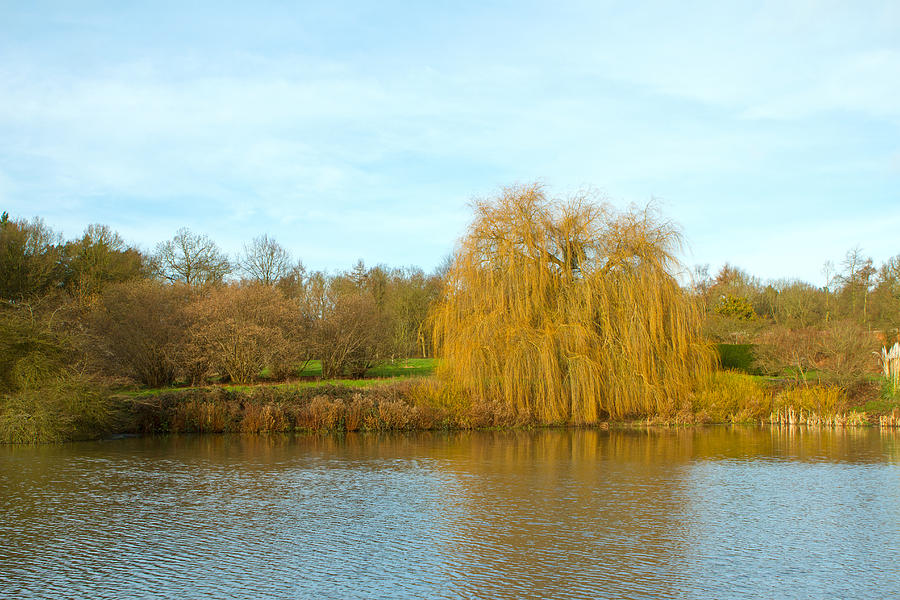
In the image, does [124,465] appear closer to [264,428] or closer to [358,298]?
[264,428]

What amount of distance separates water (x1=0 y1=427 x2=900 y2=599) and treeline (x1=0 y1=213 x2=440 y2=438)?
128 inches

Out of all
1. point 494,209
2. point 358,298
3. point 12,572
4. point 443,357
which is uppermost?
point 494,209

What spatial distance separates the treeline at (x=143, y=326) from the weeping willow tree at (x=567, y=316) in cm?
328

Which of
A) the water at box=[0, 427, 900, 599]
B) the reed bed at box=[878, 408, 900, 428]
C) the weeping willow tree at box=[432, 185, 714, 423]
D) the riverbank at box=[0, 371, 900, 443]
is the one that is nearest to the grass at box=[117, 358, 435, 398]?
the riverbank at box=[0, 371, 900, 443]

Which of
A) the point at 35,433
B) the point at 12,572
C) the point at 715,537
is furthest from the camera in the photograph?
the point at 35,433

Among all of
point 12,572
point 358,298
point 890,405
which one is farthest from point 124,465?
point 890,405

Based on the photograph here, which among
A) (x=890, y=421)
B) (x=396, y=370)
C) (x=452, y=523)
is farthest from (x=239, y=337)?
(x=890, y=421)

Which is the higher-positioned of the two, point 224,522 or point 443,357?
point 443,357

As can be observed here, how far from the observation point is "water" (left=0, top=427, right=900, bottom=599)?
27.9ft

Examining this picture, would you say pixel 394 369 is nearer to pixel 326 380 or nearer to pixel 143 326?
pixel 326 380

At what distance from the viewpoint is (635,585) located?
833 cm

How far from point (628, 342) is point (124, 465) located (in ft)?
50.6

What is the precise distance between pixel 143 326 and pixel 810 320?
37.5 meters

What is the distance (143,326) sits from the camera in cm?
2898
